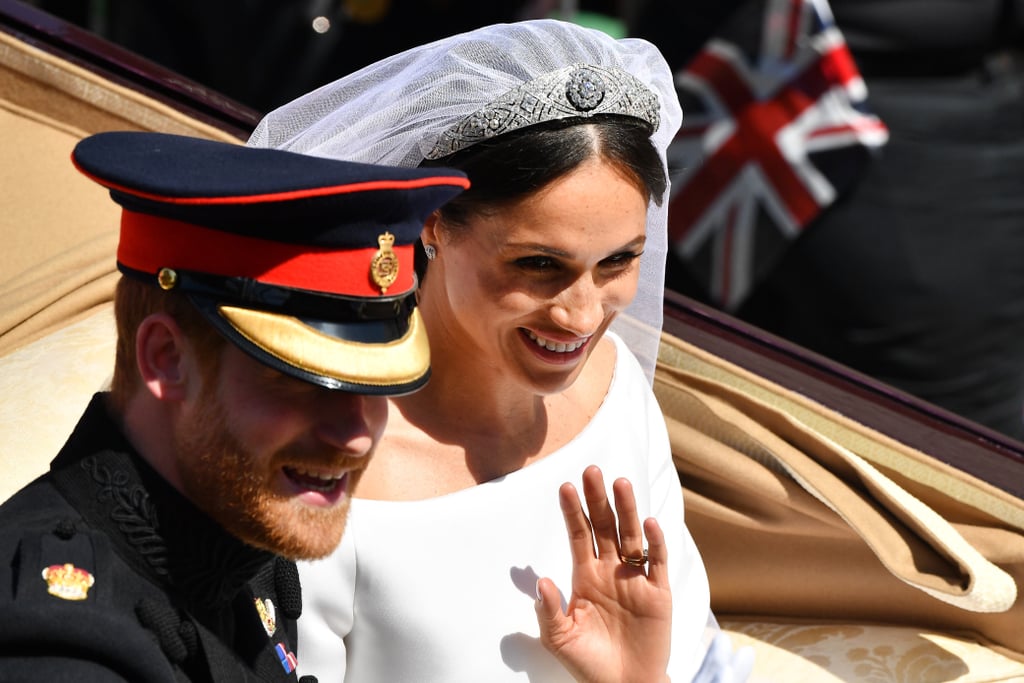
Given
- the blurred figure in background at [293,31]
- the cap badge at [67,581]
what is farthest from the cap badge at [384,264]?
the blurred figure in background at [293,31]

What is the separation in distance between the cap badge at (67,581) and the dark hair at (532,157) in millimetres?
626

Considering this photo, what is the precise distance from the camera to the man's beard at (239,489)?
3.71ft

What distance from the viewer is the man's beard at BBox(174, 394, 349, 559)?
1.13 meters

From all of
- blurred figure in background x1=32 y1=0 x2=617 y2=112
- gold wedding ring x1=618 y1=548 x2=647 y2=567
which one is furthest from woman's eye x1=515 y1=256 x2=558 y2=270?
blurred figure in background x1=32 y1=0 x2=617 y2=112

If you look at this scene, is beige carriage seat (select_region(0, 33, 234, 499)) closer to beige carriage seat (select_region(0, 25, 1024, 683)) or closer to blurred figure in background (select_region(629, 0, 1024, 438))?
beige carriage seat (select_region(0, 25, 1024, 683))

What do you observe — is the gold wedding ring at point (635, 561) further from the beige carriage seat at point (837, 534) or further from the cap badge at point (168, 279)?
the cap badge at point (168, 279)

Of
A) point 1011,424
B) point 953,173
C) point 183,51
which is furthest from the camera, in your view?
point 183,51

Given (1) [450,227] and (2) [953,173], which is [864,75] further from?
(1) [450,227]

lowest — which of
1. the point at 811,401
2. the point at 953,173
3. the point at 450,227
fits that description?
the point at 953,173

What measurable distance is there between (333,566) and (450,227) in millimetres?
388

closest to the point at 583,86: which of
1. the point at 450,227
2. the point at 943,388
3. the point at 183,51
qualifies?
the point at 450,227

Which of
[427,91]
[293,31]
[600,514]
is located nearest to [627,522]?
[600,514]

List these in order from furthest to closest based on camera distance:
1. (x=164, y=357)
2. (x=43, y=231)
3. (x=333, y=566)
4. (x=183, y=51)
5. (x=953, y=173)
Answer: (x=183, y=51), (x=953, y=173), (x=43, y=231), (x=333, y=566), (x=164, y=357)

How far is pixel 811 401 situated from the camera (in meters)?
2.10
